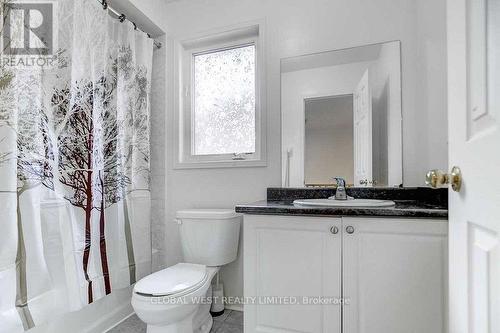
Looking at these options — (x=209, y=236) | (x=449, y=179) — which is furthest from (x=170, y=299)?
(x=449, y=179)

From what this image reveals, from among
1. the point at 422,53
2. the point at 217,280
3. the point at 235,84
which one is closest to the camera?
the point at 422,53

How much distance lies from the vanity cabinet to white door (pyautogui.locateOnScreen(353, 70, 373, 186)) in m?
0.57

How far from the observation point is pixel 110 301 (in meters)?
1.71

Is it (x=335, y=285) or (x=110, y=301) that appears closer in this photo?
(x=335, y=285)

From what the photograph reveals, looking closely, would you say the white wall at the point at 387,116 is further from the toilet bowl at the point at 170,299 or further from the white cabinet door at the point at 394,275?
the toilet bowl at the point at 170,299

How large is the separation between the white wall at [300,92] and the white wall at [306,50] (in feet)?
0.20

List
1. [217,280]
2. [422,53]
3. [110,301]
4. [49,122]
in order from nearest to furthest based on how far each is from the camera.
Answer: [49,122] < [422,53] < [110,301] < [217,280]

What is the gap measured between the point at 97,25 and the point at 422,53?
1.90 meters

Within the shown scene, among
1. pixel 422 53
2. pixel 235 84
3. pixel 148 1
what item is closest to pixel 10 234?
pixel 235 84

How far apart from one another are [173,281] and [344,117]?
4.57ft

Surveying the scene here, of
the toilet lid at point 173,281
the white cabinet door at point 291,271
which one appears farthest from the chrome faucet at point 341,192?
the toilet lid at point 173,281

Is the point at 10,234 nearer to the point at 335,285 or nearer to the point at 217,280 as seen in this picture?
the point at 217,280

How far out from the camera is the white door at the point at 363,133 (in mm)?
1603

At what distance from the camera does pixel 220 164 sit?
1913mm
